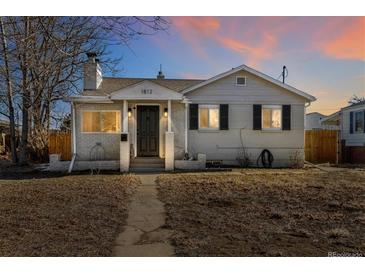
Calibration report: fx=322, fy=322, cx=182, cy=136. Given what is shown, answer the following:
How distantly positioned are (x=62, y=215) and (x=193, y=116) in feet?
28.9

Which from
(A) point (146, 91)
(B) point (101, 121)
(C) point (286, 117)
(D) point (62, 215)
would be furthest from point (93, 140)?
(C) point (286, 117)

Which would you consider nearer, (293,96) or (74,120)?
(74,120)

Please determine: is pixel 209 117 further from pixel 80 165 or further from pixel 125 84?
pixel 80 165

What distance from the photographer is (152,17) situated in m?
5.11

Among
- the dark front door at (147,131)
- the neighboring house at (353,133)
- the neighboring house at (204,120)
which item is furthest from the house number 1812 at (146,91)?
the neighboring house at (353,133)

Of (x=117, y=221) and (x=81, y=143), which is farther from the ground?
(x=81, y=143)

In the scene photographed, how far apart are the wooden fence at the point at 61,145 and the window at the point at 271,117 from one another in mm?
9189

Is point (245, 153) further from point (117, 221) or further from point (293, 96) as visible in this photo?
point (117, 221)

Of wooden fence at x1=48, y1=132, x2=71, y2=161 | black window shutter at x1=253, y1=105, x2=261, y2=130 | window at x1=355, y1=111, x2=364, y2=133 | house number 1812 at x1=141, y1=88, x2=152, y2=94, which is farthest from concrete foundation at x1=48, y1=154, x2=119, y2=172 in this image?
window at x1=355, y1=111, x2=364, y2=133

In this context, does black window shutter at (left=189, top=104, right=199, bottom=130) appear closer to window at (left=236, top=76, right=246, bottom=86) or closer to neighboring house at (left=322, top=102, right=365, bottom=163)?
window at (left=236, top=76, right=246, bottom=86)

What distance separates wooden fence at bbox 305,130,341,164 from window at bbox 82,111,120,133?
996 centimetres
